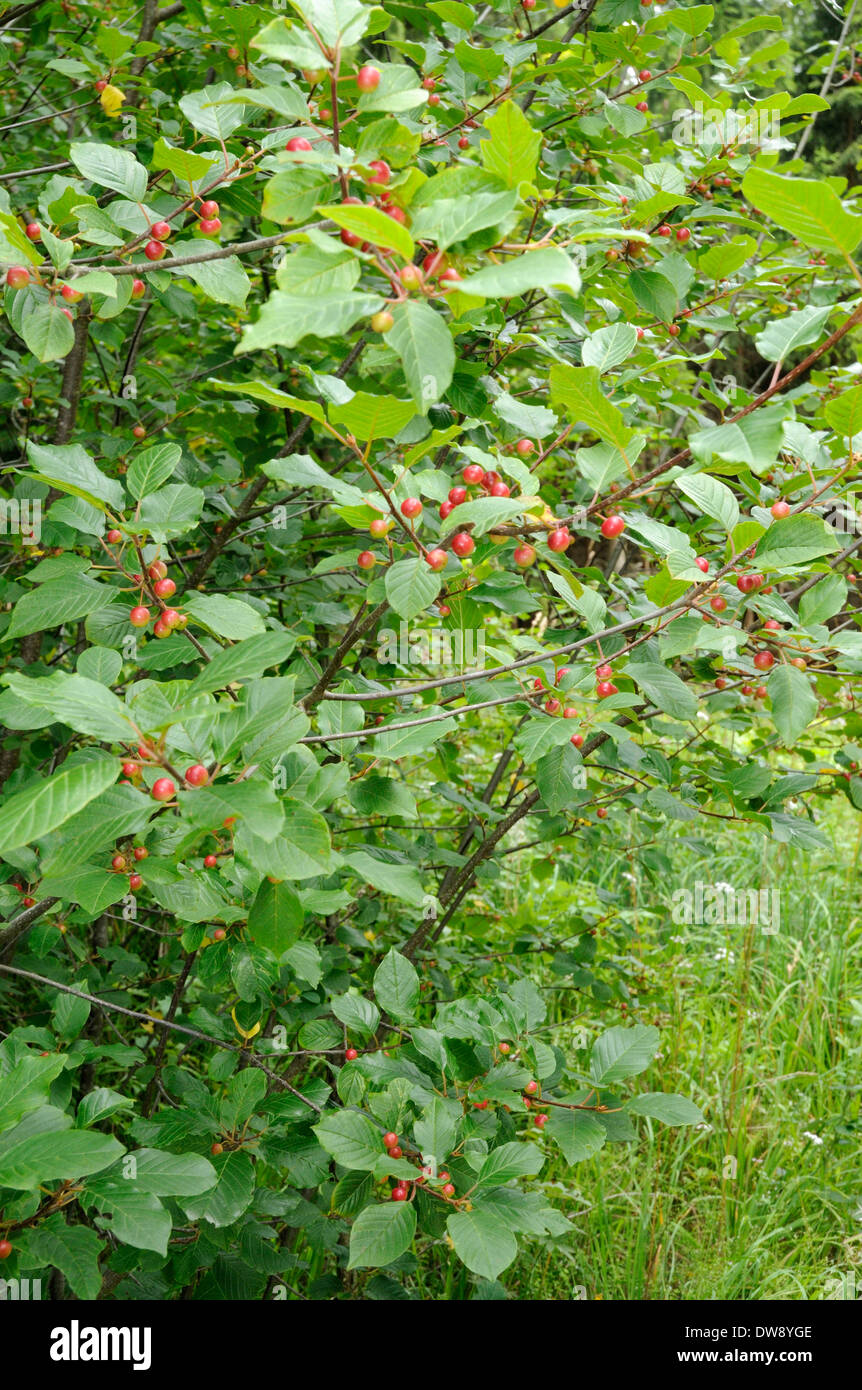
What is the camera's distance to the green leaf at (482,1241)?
1152 mm

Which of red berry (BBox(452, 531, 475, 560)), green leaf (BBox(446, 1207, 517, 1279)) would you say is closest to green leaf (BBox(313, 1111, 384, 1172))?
green leaf (BBox(446, 1207, 517, 1279))

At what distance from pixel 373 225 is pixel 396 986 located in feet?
3.67

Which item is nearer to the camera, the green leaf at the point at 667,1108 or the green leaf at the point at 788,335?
the green leaf at the point at 788,335

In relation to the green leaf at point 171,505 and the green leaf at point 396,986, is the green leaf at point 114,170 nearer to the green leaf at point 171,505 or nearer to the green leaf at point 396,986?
the green leaf at point 171,505

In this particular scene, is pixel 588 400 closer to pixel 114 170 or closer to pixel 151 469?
pixel 151 469

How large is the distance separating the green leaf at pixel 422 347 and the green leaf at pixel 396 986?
945mm

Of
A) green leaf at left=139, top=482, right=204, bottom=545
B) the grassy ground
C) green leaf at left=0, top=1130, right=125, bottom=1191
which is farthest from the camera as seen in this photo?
the grassy ground

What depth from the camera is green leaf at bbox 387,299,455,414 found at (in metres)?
0.82

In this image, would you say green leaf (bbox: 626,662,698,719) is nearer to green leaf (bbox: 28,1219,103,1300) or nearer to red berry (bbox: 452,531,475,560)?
red berry (bbox: 452,531,475,560)

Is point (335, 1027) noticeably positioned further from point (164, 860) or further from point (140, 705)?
point (140, 705)

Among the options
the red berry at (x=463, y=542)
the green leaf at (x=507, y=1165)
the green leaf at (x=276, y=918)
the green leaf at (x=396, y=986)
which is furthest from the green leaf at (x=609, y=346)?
the green leaf at (x=507, y=1165)

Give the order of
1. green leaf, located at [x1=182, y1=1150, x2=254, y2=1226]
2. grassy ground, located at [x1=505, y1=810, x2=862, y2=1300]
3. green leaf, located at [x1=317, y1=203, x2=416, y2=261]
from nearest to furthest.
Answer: green leaf, located at [x1=317, y1=203, x2=416, y2=261], green leaf, located at [x1=182, y1=1150, x2=254, y2=1226], grassy ground, located at [x1=505, y1=810, x2=862, y2=1300]

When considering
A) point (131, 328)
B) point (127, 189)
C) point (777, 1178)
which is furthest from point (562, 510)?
point (777, 1178)

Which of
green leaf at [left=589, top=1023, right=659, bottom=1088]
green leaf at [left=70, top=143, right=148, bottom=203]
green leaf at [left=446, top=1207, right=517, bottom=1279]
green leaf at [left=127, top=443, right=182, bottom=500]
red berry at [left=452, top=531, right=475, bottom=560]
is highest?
green leaf at [left=70, top=143, right=148, bottom=203]
